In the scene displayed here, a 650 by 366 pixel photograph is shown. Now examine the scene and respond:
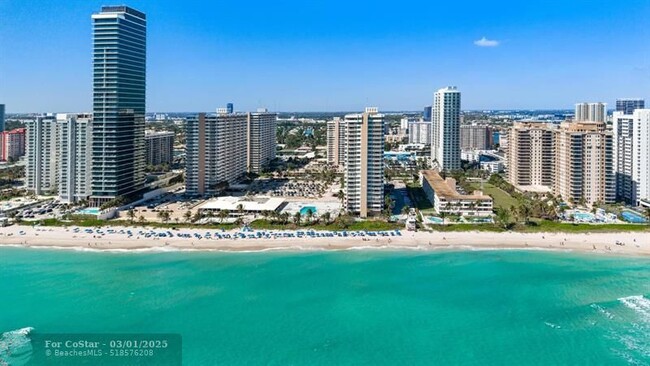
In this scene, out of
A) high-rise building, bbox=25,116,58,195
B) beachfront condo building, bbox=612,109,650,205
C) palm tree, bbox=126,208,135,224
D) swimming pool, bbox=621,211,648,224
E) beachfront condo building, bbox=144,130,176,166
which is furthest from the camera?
beachfront condo building, bbox=144,130,176,166

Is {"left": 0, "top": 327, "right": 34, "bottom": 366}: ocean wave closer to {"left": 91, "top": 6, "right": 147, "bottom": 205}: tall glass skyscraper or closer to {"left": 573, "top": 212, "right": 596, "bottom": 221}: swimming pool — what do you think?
{"left": 91, "top": 6, "right": 147, "bottom": 205}: tall glass skyscraper

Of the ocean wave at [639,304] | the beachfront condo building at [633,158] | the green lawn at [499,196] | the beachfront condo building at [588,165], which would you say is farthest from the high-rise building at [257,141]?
the ocean wave at [639,304]

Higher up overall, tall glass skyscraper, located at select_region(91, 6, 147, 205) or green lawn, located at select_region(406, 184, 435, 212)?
tall glass skyscraper, located at select_region(91, 6, 147, 205)

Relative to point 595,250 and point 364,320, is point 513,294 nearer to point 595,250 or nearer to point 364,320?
point 364,320

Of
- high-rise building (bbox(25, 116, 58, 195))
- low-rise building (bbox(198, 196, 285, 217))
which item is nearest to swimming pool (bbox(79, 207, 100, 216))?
low-rise building (bbox(198, 196, 285, 217))

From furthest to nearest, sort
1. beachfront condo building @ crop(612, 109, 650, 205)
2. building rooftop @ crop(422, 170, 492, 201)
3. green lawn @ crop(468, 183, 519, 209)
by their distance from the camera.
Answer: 1. green lawn @ crop(468, 183, 519, 209)
2. beachfront condo building @ crop(612, 109, 650, 205)
3. building rooftop @ crop(422, 170, 492, 201)

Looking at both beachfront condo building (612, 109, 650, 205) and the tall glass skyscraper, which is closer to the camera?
the tall glass skyscraper

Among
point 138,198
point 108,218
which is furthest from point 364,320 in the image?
point 138,198

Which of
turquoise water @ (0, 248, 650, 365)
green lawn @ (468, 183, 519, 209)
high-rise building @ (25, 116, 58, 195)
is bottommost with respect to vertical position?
turquoise water @ (0, 248, 650, 365)
